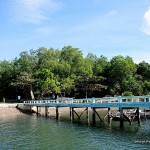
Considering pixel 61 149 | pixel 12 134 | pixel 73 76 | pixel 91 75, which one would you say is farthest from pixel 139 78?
pixel 61 149

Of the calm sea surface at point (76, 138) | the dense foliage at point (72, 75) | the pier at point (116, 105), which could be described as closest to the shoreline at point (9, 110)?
the pier at point (116, 105)

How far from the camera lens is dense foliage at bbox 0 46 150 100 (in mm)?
74938

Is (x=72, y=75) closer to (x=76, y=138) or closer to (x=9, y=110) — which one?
(x=9, y=110)

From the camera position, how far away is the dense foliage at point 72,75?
2950 inches

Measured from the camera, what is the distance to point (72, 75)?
255 ft

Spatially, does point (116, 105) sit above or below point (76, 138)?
above

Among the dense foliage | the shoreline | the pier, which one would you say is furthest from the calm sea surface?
the dense foliage

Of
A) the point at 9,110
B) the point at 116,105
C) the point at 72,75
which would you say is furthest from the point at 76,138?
the point at 72,75

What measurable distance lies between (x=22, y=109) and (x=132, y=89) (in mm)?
33202

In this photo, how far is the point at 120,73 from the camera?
275 feet

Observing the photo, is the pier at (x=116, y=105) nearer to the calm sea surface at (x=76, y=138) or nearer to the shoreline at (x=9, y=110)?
the calm sea surface at (x=76, y=138)

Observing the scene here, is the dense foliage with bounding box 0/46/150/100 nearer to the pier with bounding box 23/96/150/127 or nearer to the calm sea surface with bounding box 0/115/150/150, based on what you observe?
→ the pier with bounding box 23/96/150/127

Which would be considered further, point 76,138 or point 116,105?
point 116,105

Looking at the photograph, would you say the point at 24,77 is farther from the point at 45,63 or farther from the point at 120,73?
the point at 120,73
